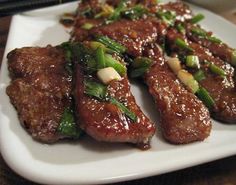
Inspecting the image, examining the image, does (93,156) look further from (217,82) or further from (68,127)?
(217,82)

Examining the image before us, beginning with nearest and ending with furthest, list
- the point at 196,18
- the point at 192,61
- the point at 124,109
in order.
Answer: the point at 124,109 < the point at 192,61 < the point at 196,18

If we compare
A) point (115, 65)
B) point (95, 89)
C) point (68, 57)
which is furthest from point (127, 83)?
point (68, 57)

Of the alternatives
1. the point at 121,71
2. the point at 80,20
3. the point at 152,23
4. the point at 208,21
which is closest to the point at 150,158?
the point at 121,71

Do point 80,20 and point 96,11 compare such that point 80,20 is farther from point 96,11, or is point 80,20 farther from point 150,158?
point 150,158

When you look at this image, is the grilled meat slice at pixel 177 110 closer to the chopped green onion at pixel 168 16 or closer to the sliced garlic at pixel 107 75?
the sliced garlic at pixel 107 75

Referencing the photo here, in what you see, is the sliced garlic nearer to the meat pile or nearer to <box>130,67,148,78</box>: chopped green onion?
the meat pile

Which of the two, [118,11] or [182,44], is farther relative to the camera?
[118,11]
